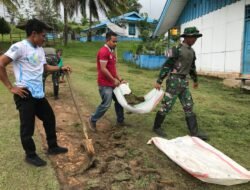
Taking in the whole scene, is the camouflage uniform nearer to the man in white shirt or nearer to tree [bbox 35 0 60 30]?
the man in white shirt

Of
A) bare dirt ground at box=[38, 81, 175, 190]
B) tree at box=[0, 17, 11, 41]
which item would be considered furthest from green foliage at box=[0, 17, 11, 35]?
bare dirt ground at box=[38, 81, 175, 190]

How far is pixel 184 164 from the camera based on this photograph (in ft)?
12.4

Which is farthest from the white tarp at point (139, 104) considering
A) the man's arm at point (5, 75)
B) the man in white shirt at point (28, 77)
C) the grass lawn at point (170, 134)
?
the man's arm at point (5, 75)

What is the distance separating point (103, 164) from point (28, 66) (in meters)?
1.39

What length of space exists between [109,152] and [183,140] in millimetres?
1003

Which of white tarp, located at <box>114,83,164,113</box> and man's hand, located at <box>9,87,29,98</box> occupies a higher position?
man's hand, located at <box>9,87,29,98</box>

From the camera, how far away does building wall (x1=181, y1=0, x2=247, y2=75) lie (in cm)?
1151

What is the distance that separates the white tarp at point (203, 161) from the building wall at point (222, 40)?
25.4 feet

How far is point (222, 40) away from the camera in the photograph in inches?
507

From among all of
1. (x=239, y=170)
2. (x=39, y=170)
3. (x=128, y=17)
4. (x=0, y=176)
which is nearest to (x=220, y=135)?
(x=239, y=170)

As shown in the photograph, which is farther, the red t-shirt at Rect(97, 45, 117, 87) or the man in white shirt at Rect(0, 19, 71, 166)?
the red t-shirt at Rect(97, 45, 117, 87)

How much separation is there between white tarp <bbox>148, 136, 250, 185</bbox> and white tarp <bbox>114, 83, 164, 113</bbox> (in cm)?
77

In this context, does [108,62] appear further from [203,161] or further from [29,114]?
[203,161]

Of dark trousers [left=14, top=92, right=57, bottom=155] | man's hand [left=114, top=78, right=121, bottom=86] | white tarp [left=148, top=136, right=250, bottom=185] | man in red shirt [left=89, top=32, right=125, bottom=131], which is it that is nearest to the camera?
white tarp [left=148, top=136, right=250, bottom=185]
